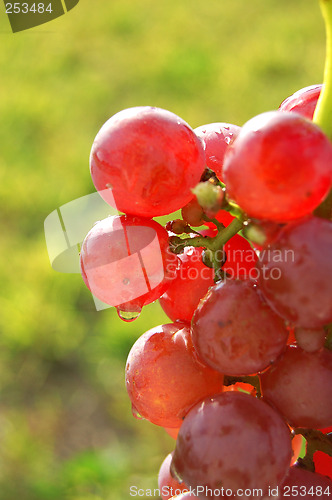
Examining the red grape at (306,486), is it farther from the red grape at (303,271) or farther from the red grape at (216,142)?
the red grape at (216,142)

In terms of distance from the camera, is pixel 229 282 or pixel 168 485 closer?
pixel 229 282

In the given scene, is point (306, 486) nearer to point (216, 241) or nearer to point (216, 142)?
point (216, 241)

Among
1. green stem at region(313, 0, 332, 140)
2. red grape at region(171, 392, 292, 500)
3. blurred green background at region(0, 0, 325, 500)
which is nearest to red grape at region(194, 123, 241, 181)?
green stem at region(313, 0, 332, 140)

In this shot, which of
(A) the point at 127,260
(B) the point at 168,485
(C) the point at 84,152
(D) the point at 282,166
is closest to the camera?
(D) the point at 282,166

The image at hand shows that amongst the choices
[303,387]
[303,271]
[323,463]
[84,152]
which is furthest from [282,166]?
[84,152]

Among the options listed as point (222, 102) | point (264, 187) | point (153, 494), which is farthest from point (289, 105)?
point (222, 102)

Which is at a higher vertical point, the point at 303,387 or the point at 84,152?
the point at 303,387

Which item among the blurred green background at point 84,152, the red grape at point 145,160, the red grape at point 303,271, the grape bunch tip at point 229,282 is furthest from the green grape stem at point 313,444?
the blurred green background at point 84,152
